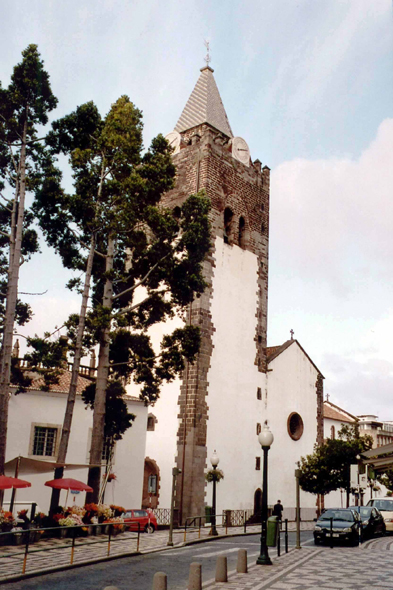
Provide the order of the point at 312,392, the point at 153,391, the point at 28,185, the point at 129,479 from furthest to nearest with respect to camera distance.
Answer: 1. the point at 312,392
2. the point at 129,479
3. the point at 153,391
4. the point at 28,185

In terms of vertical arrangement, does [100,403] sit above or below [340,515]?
above

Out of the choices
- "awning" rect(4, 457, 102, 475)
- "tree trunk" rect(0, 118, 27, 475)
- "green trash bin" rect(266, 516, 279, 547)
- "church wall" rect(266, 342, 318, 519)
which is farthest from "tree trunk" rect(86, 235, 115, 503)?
"church wall" rect(266, 342, 318, 519)

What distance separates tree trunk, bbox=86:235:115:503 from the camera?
2058cm

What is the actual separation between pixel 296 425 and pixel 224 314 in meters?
9.83

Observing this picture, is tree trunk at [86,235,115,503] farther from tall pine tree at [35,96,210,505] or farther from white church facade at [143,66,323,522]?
white church facade at [143,66,323,522]

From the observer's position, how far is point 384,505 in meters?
27.7

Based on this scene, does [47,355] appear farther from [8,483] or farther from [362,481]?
[362,481]

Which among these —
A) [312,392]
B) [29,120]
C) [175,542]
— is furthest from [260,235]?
[175,542]

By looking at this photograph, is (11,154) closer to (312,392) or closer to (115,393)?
(115,393)

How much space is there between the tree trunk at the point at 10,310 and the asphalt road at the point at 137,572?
624 centimetres

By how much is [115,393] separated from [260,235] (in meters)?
16.7

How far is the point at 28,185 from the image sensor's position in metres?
21.0

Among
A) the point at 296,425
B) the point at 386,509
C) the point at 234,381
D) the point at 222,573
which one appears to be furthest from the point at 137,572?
the point at 296,425

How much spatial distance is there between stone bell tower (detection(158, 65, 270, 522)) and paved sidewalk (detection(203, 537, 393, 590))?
38.9ft
